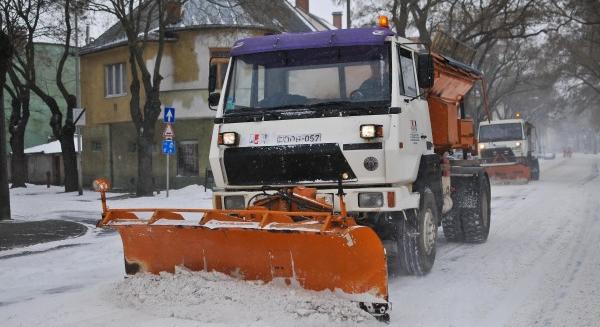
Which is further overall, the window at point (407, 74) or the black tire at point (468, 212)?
the black tire at point (468, 212)

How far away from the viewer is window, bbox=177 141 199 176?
26.4 meters

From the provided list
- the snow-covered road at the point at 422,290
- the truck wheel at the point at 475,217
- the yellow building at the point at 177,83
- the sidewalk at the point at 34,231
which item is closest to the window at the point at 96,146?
the yellow building at the point at 177,83

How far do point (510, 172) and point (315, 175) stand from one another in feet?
71.3

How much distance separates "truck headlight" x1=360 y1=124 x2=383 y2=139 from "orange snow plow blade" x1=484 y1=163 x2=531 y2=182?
20.9 m

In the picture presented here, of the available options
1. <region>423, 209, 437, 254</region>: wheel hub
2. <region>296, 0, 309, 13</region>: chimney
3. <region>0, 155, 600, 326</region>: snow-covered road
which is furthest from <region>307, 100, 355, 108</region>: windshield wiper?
<region>296, 0, 309, 13</region>: chimney

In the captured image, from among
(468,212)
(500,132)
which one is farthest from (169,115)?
(500,132)

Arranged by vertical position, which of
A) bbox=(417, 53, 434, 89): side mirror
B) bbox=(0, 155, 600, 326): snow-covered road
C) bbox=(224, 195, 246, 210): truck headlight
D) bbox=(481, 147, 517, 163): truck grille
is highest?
bbox=(417, 53, 434, 89): side mirror

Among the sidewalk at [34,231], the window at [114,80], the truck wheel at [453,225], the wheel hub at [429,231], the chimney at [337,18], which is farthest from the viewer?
the chimney at [337,18]

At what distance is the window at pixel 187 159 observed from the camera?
26.4m

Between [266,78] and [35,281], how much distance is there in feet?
11.6

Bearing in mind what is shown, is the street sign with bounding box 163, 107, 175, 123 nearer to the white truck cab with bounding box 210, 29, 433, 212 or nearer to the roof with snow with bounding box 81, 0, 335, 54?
the roof with snow with bounding box 81, 0, 335, 54

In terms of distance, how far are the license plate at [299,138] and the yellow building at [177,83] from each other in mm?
16167

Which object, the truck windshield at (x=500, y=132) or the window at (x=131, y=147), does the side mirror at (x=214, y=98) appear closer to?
the truck windshield at (x=500, y=132)

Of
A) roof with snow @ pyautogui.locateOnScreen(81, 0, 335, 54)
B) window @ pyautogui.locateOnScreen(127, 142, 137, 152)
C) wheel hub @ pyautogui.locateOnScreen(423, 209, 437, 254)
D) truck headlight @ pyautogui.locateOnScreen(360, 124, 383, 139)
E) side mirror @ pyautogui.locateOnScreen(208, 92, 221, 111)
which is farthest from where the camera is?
window @ pyautogui.locateOnScreen(127, 142, 137, 152)
